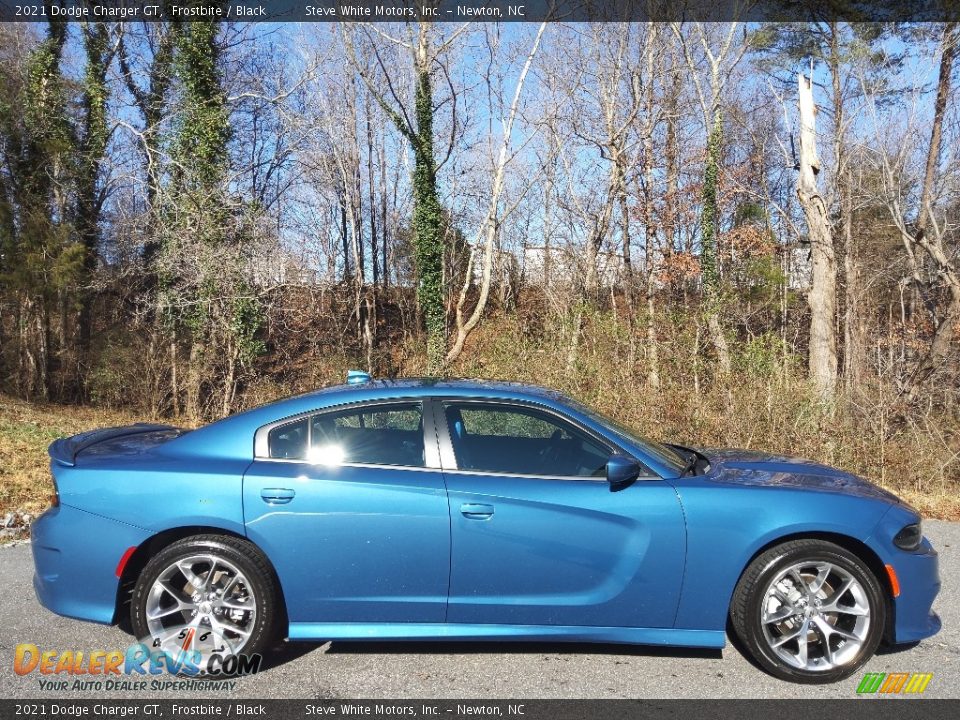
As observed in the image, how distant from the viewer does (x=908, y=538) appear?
3.76 metres

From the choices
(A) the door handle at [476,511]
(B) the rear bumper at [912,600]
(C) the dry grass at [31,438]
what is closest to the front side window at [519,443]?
(A) the door handle at [476,511]

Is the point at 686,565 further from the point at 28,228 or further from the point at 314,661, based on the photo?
the point at 28,228

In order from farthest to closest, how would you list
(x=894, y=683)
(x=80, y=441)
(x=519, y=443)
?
(x=80, y=441)
(x=519, y=443)
(x=894, y=683)

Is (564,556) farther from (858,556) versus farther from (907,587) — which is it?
(907,587)

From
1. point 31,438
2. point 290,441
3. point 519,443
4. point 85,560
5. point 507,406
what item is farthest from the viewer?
point 31,438

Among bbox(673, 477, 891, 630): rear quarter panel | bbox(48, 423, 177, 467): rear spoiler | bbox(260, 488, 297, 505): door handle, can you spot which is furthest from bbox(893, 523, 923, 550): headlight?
bbox(48, 423, 177, 467): rear spoiler

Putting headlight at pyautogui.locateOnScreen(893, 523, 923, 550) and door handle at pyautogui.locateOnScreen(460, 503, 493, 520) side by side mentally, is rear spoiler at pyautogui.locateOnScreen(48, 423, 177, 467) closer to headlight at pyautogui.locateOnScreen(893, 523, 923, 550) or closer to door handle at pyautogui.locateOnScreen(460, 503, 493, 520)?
door handle at pyautogui.locateOnScreen(460, 503, 493, 520)

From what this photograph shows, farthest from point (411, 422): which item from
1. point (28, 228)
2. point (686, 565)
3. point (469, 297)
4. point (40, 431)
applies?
point (469, 297)

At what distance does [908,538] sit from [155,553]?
3876mm

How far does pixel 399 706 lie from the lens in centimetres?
337

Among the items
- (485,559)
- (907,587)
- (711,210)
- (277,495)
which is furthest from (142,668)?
(711,210)

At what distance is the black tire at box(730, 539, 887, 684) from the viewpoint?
3.64 m

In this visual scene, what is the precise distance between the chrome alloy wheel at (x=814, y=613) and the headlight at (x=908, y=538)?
31cm

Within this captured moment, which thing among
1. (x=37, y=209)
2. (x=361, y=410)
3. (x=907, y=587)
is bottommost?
(x=907, y=587)
